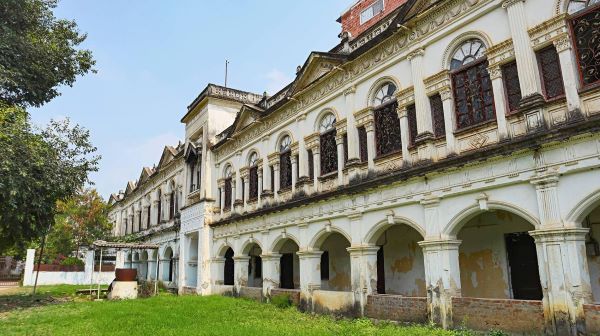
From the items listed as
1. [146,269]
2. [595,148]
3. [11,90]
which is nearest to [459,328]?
[595,148]

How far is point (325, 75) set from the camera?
1286 cm

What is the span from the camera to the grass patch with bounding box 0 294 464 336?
9.01m

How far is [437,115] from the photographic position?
9500 millimetres

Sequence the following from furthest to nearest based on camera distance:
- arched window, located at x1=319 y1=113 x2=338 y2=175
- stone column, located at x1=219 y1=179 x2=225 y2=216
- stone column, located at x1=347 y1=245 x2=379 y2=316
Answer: stone column, located at x1=219 y1=179 x2=225 y2=216, arched window, located at x1=319 y1=113 x2=338 y2=175, stone column, located at x1=347 y1=245 x2=379 y2=316

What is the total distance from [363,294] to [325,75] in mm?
6350

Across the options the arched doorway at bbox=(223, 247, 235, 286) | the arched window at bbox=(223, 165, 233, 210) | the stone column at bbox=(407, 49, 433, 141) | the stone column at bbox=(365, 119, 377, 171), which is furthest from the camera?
the arched doorway at bbox=(223, 247, 235, 286)

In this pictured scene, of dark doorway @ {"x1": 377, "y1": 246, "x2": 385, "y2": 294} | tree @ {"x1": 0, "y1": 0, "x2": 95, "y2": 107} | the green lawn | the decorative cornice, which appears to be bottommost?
the green lawn

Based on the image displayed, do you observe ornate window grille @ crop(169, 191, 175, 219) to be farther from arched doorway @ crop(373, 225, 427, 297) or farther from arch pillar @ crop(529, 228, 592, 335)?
arch pillar @ crop(529, 228, 592, 335)

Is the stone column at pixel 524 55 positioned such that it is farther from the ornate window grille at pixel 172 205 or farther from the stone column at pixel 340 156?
the ornate window grille at pixel 172 205

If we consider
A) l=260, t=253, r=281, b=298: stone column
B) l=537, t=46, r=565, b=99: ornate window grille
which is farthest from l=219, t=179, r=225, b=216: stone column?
l=537, t=46, r=565, b=99: ornate window grille

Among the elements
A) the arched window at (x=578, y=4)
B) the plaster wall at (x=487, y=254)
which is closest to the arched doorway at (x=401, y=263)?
the plaster wall at (x=487, y=254)

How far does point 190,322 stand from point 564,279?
822cm

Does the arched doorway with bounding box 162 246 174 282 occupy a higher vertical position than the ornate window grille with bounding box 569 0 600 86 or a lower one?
lower

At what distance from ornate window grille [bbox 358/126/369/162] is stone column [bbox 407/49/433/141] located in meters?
1.99
